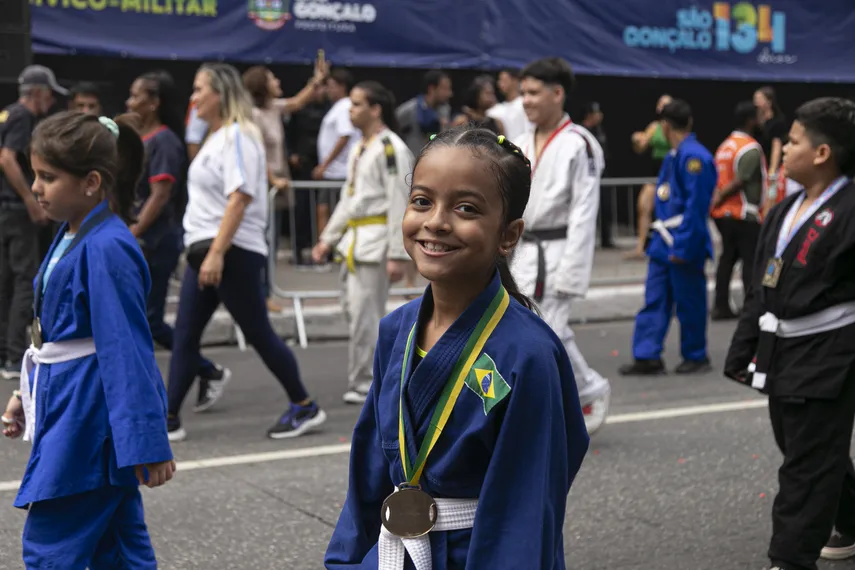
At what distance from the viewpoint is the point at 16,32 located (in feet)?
31.1

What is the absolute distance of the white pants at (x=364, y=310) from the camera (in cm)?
806

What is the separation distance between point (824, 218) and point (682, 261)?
4737 mm

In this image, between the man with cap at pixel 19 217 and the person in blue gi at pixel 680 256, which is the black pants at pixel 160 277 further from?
the person in blue gi at pixel 680 256

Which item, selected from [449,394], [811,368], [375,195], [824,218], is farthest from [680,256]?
[449,394]

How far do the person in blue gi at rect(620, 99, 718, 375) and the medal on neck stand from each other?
6646mm

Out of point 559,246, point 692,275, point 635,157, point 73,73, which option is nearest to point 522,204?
point 559,246

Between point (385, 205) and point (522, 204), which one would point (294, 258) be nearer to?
point (385, 205)

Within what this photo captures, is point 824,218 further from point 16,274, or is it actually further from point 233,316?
point 16,274

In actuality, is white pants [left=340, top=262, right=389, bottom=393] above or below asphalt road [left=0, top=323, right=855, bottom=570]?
above

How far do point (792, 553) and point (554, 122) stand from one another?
2857 millimetres

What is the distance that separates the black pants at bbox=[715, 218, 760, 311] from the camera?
465 inches

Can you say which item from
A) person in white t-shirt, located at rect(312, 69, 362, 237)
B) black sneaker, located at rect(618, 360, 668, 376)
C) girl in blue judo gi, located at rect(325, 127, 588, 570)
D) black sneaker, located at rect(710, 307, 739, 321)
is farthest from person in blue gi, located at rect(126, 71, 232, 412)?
black sneaker, located at rect(710, 307, 739, 321)

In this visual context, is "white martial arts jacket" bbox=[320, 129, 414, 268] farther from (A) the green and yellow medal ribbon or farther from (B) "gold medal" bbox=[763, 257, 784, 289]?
(A) the green and yellow medal ribbon

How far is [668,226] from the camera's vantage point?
9453 millimetres
